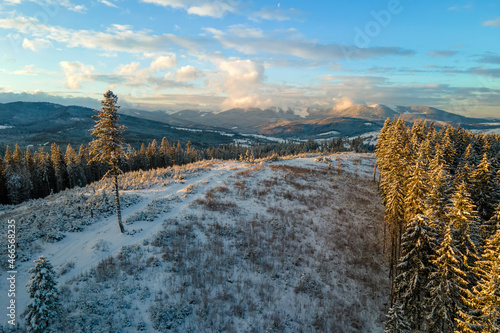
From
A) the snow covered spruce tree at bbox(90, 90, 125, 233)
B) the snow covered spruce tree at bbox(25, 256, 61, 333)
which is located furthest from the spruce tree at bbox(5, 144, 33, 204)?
the snow covered spruce tree at bbox(25, 256, 61, 333)

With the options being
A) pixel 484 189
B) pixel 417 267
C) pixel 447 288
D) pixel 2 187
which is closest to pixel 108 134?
pixel 417 267

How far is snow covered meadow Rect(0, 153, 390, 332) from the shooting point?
15.4 meters

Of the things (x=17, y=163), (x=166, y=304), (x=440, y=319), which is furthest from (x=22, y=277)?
(x=17, y=163)

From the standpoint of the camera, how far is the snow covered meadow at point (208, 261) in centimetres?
1538

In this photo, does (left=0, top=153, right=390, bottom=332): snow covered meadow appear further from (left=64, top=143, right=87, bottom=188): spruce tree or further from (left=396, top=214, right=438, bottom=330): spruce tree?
(left=64, top=143, right=87, bottom=188): spruce tree

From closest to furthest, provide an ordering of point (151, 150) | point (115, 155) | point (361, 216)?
point (115, 155)
point (361, 216)
point (151, 150)

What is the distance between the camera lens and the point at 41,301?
10.5 meters

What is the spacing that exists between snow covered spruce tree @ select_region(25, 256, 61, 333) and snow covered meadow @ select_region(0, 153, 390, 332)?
254 cm

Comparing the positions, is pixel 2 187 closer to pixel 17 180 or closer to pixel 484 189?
pixel 17 180

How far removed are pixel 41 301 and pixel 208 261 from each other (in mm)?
12163

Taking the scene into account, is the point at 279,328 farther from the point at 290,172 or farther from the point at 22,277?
the point at 290,172

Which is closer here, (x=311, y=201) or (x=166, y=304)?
(x=166, y=304)

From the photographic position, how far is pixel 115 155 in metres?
21.6

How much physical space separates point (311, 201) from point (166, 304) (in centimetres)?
2834
